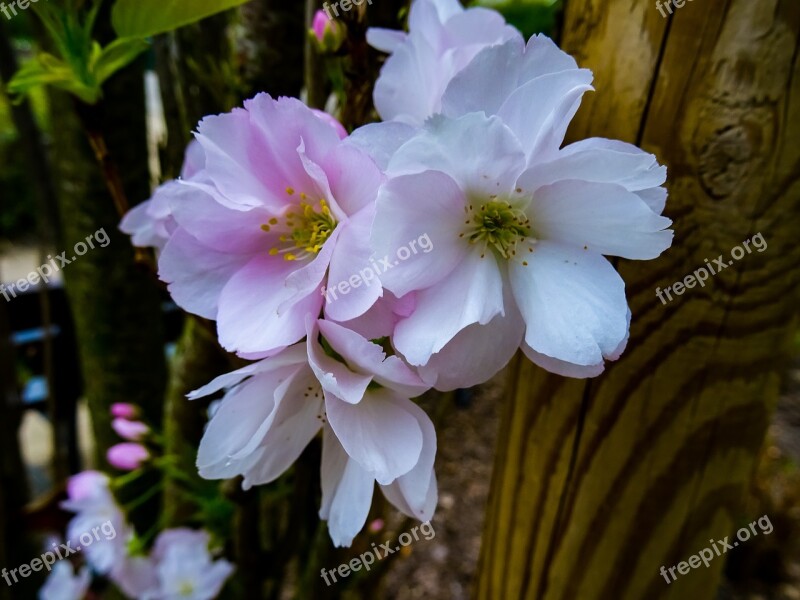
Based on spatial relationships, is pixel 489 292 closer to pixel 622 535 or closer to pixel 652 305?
pixel 652 305

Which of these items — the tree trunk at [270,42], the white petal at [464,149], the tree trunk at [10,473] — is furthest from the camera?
the tree trunk at [10,473]

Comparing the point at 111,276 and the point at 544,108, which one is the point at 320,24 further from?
the point at 111,276

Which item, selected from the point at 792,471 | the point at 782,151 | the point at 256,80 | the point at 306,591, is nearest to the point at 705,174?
the point at 782,151

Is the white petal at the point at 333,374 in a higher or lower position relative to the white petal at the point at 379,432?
higher

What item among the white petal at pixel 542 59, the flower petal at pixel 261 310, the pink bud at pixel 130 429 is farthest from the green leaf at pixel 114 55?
the pink bud at pixel 130 429

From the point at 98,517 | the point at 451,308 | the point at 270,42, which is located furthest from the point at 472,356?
the point at 98,517

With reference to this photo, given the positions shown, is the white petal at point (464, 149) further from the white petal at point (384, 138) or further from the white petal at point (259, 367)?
the white petal at point (259, 367)
